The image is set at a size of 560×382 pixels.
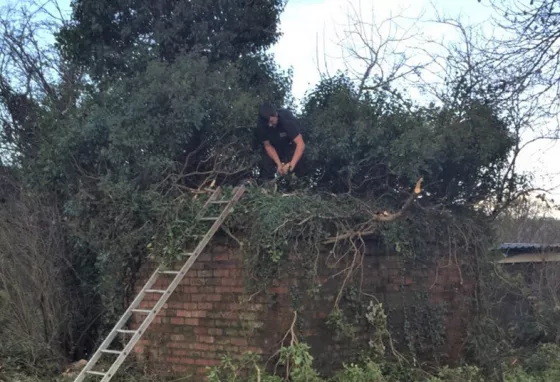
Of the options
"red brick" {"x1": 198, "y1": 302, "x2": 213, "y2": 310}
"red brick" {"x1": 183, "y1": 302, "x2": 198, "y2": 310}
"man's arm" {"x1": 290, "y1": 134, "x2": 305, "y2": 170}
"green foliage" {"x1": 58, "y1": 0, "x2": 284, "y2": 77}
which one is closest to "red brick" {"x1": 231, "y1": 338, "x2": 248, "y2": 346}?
"red brick" {"x1": 198, "y1": 302, "x2": 213, "y2": 310}

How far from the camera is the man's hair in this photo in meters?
8.34

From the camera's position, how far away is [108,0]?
8.74 meters

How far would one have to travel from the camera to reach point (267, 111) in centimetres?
838

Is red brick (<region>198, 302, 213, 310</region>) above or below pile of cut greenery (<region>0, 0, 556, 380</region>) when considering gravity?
below

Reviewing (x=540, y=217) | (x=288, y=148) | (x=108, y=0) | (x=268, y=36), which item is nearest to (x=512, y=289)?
(x=288, y=148)

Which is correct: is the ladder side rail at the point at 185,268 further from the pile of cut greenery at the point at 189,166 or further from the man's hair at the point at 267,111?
the man's hair at the point at 267,111

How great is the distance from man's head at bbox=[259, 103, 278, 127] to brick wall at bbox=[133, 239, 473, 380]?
2033 mm

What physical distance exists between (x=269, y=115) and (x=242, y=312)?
9.20 feet

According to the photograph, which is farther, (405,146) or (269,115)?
(269,115)

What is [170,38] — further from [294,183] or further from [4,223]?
[4,223]

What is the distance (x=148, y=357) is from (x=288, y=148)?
3.30m

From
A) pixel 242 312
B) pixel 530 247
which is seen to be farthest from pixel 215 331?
pixel 530 247

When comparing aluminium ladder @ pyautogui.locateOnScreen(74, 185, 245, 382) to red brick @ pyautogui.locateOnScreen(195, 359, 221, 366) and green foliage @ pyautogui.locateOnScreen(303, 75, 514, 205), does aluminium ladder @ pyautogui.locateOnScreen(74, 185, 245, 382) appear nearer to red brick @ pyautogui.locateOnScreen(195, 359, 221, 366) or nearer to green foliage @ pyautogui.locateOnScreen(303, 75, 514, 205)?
red brick @ pyautogui.locateOnScreen(195, 359, 221, 366)

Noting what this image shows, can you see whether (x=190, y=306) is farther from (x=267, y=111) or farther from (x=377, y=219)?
(x=267, y=111)
